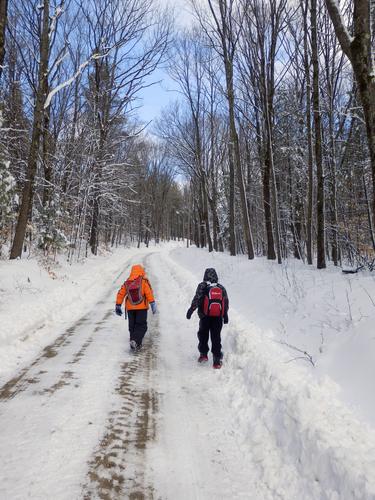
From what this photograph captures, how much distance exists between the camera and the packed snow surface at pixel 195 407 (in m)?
3.01

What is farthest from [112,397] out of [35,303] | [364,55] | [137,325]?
[364,55]

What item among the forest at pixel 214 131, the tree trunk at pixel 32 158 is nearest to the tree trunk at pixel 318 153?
the forest at pixel 214 131

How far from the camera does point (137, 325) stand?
22.8ft

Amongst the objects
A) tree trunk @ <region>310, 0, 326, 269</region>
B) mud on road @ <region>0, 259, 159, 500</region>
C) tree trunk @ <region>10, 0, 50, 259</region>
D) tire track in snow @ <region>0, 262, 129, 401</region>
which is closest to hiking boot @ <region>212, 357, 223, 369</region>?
mud on road @ <region>0, 259, 159, 500</region>

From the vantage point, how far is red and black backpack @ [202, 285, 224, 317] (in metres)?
6.19

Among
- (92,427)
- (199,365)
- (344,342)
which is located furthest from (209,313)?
(92,427)

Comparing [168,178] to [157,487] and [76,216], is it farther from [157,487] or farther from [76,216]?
[157,487]

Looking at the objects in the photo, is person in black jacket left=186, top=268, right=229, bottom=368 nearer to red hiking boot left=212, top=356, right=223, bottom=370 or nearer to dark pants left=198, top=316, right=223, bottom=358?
dark pants left=198, top=316, right=223, bottom=358

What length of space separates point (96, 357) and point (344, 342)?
419cm

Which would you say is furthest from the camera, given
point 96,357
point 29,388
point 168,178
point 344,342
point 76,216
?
point 168,178

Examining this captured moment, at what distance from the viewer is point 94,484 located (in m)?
2.97

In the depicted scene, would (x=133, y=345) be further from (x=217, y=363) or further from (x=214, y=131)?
(x=214, y=131)

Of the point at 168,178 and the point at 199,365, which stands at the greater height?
the point at 168,178

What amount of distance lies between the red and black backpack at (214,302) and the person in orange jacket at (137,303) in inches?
53.3
